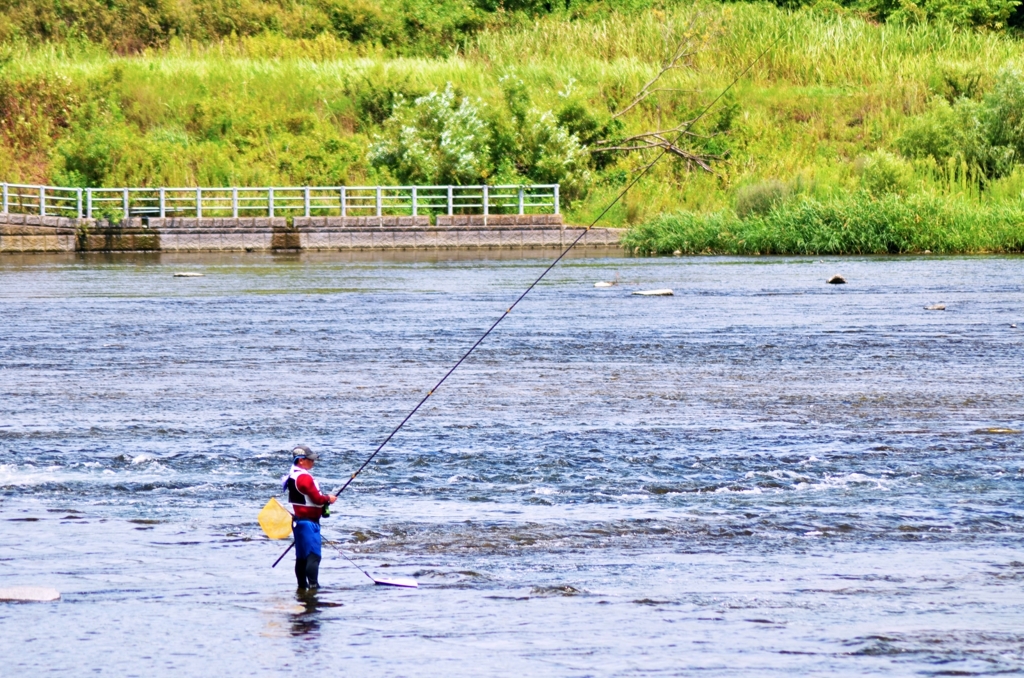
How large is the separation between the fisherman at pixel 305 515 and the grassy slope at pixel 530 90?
36220 mm

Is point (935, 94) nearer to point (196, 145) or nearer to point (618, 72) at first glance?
point (618, 72)

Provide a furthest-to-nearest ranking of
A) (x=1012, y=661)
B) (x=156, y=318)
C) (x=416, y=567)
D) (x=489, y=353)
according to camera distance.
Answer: (x=156, y=318), (x=489, y=353), (x=416, y=567), (x=1012, y=661)

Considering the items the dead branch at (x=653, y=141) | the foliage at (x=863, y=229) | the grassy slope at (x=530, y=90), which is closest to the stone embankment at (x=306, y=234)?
the grassy slope at (x=530, y=90)

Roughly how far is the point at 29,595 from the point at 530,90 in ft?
137

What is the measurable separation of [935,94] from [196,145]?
2187 cm

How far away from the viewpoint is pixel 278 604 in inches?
318

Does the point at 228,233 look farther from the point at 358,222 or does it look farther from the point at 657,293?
the point at 657,293

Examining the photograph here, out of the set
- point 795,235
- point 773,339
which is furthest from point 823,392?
point 795,235

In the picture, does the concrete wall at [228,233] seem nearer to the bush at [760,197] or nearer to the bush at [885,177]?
the bush at [760,197]

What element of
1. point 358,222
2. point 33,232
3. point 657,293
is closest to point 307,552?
point 657,293

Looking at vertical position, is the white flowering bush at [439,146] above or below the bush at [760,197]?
above

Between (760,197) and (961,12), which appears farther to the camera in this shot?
(961,12)

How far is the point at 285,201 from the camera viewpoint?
1799 inches

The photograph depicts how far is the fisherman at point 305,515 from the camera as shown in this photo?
8227mm
